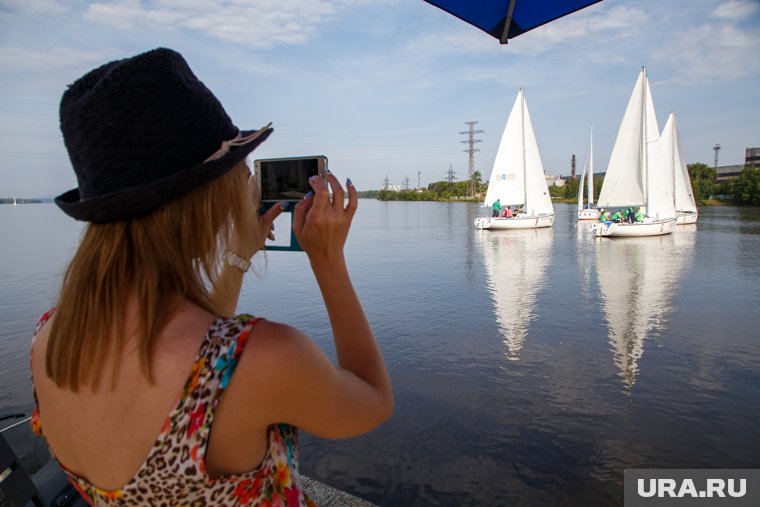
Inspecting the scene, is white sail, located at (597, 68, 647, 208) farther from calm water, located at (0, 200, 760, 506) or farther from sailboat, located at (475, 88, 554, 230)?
calm water, located at (0, 200, 760, 506)

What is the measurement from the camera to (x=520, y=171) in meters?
33.7

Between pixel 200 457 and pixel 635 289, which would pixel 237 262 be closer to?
pixel 200 457

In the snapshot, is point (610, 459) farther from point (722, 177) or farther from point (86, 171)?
point (722, 177)

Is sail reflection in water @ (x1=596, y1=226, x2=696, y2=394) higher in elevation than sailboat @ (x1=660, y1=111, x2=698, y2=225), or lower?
lower

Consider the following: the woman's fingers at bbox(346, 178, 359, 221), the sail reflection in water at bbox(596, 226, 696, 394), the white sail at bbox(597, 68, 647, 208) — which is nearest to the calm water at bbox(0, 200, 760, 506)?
the sail reflection in water at bbox(596, 226, 696, 394)

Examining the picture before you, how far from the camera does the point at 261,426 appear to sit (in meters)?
0.89

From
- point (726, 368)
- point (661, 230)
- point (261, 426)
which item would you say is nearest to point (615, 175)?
point (661, 230)

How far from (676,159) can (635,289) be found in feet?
104

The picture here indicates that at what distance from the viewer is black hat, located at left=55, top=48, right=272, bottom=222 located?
2.98 feet

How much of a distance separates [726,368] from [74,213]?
8.16 m

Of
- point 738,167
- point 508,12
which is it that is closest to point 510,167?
point 508,12

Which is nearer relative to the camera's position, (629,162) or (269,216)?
(269,216)

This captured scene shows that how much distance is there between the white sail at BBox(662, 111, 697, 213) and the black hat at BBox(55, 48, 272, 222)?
4212cm

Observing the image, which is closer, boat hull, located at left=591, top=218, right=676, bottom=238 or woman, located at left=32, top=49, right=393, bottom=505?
woman, located at left=32, top=49, right=393, bottom=505
